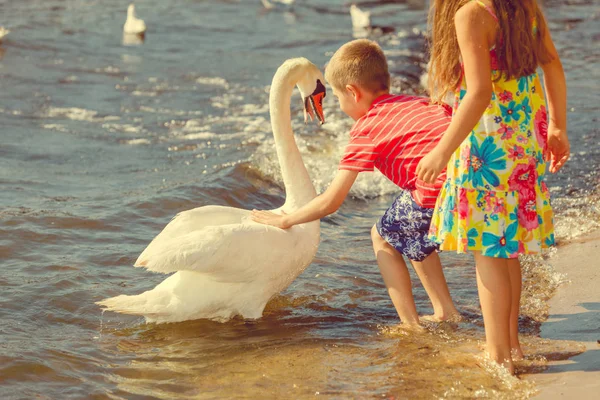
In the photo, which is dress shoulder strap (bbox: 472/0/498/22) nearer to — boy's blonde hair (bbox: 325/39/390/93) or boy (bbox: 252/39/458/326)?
boy (bbox: 252/39/458/326)

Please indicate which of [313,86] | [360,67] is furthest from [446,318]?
[313,86]

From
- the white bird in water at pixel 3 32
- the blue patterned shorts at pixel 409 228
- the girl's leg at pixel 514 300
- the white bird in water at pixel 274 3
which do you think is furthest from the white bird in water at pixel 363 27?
the girl's leg at pixel 514 300

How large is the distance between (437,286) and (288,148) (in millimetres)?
1355

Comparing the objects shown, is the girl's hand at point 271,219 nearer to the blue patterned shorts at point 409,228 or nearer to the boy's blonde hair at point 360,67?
the blue patterned shorts at point 409,228

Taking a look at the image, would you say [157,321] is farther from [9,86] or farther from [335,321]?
[9,86]

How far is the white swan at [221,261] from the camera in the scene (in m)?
5.09

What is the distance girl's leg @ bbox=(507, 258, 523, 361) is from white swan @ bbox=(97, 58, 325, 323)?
1.45m

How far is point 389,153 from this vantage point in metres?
4.71

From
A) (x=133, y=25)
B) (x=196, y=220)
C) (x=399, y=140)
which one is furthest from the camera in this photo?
(x=133, y=25)

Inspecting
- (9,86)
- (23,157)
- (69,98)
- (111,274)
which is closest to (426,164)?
(111,274)

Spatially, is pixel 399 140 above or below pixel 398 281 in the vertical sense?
above

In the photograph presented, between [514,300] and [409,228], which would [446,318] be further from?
[514,300]

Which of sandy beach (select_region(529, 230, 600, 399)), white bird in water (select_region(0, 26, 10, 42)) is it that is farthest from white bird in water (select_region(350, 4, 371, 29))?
sandy beach (select_region(529, 230, 600, 399))

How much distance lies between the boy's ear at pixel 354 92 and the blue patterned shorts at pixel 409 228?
1.92 feet
